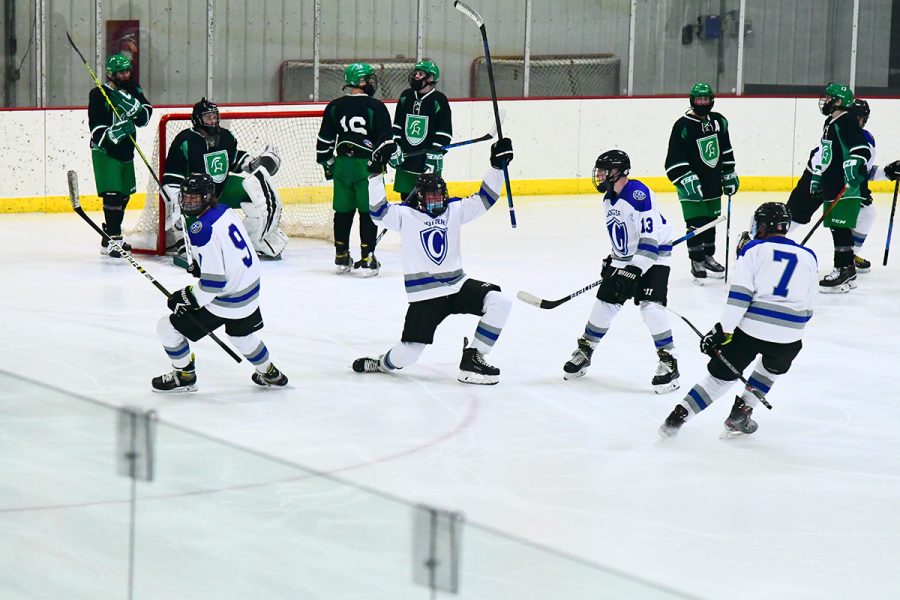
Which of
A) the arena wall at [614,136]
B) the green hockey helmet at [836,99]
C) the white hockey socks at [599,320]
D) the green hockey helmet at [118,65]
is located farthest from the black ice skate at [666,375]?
the arena wall at [614,136]

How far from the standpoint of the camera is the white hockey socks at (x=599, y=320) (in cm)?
577

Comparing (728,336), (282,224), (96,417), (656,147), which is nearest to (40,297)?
(282,224)

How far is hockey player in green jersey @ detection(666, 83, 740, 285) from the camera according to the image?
27.3ft

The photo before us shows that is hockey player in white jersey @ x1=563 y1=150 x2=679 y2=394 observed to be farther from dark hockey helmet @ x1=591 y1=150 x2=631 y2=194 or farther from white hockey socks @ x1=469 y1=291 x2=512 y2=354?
white hockey socks @ x1=469 y1=291 x2=512 y2=354

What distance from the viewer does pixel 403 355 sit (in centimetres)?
574

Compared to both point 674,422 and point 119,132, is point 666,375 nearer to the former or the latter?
point 674,422

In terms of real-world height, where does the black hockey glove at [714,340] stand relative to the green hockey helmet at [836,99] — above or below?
below

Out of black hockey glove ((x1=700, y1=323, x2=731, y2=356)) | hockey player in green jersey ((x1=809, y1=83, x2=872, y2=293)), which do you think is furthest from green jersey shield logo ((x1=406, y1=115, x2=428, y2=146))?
black hockey glove ((x1=700, y1=323, x2=731, y2=356))

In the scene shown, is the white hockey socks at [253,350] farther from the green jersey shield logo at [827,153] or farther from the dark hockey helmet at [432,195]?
the green jersey shield logo at [827,153]

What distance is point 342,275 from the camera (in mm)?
8352

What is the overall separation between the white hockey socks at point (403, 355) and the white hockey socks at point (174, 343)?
82cm

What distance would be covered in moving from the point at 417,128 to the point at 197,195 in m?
3.60

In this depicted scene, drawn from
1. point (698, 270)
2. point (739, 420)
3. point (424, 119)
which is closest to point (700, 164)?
point (698, 270)

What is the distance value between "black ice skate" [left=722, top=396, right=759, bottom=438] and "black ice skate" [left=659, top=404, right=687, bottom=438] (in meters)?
0.19
